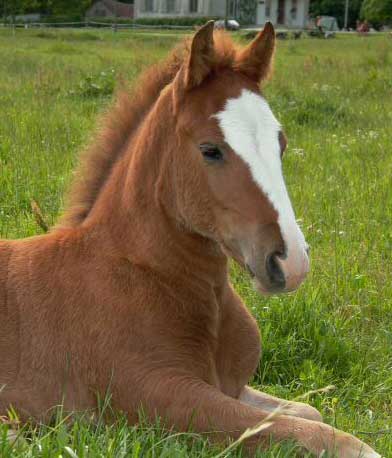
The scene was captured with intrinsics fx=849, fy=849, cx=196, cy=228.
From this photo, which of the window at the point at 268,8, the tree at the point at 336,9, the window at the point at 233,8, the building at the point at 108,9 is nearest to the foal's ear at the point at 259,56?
the window at the point at 233,8

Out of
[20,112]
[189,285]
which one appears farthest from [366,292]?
[20,112]

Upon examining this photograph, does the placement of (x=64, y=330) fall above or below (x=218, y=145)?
below

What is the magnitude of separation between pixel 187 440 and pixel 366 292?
84.2 inches

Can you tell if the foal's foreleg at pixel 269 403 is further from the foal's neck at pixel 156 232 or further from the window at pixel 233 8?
the window at pixel 233 8

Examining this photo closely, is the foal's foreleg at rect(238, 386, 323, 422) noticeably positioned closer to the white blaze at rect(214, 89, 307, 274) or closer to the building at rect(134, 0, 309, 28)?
the white blaze at rect(214, 89, 307, 274)

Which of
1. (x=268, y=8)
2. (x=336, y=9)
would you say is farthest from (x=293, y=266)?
(x=336, y=9)

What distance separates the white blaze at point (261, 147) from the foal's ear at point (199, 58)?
0.18 m

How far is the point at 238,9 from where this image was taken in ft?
196

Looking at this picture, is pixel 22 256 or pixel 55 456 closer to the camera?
pixel 55 456

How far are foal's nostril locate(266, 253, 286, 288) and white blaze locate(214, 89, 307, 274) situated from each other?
0.22ft

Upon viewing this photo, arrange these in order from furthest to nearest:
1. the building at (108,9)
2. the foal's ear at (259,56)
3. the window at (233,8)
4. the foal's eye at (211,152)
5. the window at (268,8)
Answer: the building at (108,9)
the window at (268,8)
the window at (233,8)
the foal's ear at (259,56)
the foal's eye at (211,152)

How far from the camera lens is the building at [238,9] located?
192 feet

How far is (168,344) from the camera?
308 cm

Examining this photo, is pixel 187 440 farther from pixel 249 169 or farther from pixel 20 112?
pixel 20 112
